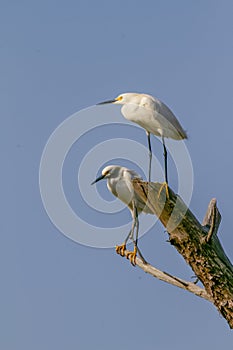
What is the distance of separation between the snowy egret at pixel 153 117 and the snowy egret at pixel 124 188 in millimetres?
844

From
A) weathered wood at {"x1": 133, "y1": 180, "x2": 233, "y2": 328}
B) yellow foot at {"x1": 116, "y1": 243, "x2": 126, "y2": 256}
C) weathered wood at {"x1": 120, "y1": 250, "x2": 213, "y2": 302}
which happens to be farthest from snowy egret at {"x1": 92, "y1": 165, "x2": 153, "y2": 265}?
weathered wood at {"x1": 133, "y1": 180, "x2": 233, "y2": 328}

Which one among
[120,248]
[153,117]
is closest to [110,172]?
[120,248]

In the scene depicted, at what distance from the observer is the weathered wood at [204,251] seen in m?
6.42

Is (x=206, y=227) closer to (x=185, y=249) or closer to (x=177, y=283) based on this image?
(x=185, y=249)

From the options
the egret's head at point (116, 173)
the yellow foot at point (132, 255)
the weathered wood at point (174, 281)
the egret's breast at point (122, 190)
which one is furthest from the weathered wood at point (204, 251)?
the egret's head at point (116, 173)

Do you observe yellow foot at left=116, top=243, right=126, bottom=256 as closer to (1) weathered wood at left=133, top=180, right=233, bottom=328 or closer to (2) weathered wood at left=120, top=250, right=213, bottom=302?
(2) weathered wood at left=120, top=250, right=213, bottom=302

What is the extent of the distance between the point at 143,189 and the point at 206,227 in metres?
0.82

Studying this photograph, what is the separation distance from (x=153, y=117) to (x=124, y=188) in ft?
5.06

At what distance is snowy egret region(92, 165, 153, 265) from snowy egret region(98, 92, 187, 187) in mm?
844

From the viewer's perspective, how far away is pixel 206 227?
662cm

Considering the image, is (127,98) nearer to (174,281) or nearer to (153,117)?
(153,117)

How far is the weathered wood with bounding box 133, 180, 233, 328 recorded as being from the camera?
6418 mm

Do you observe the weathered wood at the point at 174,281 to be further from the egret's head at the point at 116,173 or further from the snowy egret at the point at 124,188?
the egret's head at the point at 116,173

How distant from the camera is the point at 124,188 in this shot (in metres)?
10.7
